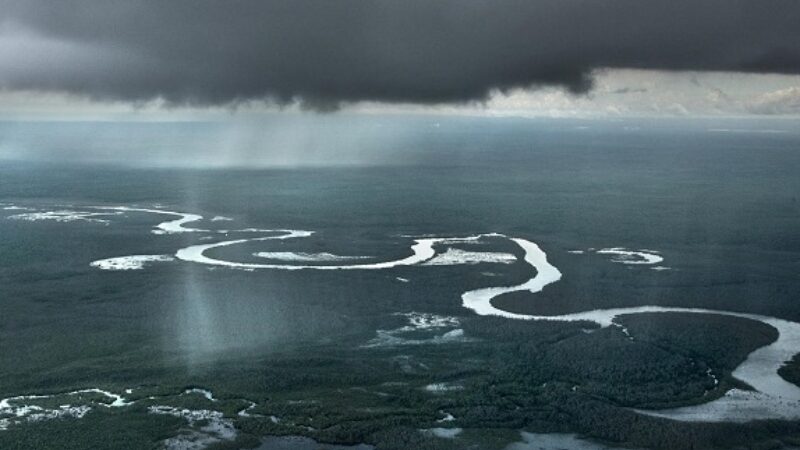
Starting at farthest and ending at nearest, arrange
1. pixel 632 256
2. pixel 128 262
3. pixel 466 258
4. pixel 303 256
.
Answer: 1. pixel 632 256
2. pixel 303 256
3. pixel 466 258
4. pixel 128 262

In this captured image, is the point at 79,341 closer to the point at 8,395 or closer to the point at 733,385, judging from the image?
the point at 8,395

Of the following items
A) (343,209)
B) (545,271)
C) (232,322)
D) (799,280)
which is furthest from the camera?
(343,209)

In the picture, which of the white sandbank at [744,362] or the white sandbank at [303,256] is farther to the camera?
the white sandbank at [303,256]

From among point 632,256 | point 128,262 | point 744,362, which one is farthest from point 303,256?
point 744,362

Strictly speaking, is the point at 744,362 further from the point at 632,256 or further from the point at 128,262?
the point at 128,262

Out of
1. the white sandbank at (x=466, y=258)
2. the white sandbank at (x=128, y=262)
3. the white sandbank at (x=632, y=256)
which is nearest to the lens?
the white sandbank at (x=128, y=262)

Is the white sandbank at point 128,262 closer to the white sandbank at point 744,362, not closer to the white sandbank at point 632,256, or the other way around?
the white sandbank at point 744,362

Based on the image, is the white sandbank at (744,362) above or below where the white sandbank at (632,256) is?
below

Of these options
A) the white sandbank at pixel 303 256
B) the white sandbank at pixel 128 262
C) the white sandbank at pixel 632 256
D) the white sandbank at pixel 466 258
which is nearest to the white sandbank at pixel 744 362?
the white sandbank at pixel 466 258

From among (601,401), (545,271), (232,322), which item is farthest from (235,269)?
(601,401)

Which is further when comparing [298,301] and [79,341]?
[298,301]

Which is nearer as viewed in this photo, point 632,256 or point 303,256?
point 303,256
